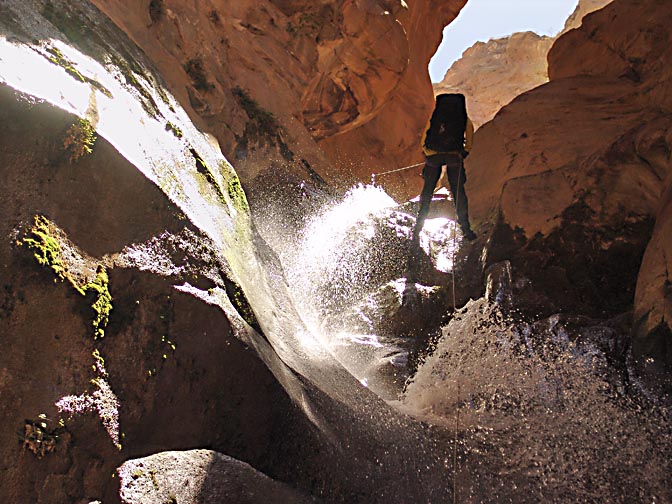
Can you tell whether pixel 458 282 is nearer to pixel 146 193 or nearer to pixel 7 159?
pixel 146 193

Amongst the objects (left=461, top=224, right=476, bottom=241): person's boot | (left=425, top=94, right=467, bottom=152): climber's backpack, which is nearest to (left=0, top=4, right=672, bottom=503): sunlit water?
(left=461, top=224, right=476, bottom=241): person's boot

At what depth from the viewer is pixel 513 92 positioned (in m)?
24.6

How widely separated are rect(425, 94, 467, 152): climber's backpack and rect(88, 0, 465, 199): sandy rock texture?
275cm

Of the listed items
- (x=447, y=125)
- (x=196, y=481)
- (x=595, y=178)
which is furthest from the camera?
(x=595, y=178)

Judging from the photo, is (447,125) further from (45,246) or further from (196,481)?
(196,481)

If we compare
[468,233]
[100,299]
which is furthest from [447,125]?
[100,299]

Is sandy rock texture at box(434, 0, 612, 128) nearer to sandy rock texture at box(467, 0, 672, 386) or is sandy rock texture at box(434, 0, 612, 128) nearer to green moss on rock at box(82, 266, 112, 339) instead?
sandy rock texture at box(467, 0, 672, 386)

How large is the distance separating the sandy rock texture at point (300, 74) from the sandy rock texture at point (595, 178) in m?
3.24

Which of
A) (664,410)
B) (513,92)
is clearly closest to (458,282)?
(664,410)

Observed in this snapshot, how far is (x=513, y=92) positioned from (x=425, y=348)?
22210 millimetres

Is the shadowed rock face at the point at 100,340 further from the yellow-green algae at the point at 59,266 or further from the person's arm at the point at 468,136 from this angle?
the person's arm at the point at 468,136

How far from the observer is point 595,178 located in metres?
6.72

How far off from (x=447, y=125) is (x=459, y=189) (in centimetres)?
107

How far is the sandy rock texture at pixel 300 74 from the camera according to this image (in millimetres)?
7355
